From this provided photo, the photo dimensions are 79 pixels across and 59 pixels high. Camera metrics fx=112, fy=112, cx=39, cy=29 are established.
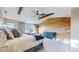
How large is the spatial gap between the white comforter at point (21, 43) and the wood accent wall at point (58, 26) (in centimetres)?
20

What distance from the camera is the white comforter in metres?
1.54

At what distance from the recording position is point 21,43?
1.61m

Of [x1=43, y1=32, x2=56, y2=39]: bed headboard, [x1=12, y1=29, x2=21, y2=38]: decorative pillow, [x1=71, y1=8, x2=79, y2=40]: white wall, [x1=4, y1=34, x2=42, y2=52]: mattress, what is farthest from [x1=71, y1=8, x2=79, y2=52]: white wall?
[x1=12, y1=29, x2=21, y2=38]: decorative pillow

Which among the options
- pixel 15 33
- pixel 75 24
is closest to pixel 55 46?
pixel 75 24

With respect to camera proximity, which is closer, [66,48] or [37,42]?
[66,48]

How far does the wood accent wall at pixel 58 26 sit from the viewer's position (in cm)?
158

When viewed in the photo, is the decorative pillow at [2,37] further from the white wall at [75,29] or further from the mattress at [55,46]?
the white wall at [75,29]

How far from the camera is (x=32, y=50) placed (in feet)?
5.24

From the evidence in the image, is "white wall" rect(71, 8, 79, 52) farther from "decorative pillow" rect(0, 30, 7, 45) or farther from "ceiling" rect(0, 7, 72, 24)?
"decorative pillow" rect(0, 30, 7, 45)

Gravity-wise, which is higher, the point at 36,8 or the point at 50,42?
the point at 36,8
